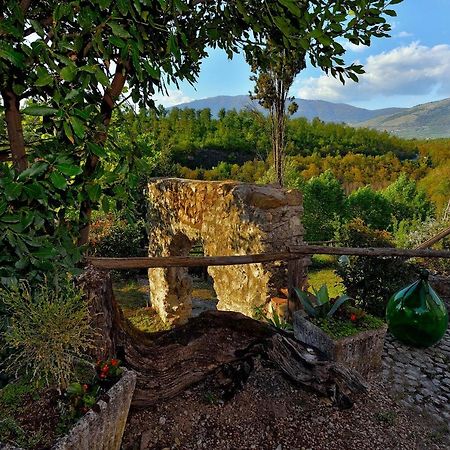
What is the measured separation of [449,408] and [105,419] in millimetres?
2916

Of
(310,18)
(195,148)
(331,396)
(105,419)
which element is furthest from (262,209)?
(195,148)

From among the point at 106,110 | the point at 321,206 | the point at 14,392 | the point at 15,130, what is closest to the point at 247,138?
the point at 321,206

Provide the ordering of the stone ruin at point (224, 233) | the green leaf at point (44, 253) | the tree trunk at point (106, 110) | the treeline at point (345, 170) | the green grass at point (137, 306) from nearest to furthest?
the green leaf at point (44, 253)
the tree trunk at point (106, 110)
the stone ruin at point (224, 233)
the green grass at point (137, 306)
the treeline at point (345, 170)

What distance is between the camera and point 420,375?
12.3 ft

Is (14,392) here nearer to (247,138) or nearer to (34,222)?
(34,222)

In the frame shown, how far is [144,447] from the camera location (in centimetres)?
253

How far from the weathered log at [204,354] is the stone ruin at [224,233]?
135 centimetres

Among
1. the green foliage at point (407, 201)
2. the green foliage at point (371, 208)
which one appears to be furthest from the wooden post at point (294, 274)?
the green foliage at point (407, 201)

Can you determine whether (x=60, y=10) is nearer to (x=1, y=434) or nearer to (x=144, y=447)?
(x=1, y=434)

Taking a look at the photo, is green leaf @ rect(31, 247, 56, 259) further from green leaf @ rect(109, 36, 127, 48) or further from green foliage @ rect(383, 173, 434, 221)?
green foliage @ rect(383, 173, 434, 221)

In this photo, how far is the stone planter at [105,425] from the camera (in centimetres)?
185

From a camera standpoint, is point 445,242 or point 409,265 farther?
point 445,242

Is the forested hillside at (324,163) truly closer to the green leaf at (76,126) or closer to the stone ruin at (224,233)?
the stone ruin at (224,233)

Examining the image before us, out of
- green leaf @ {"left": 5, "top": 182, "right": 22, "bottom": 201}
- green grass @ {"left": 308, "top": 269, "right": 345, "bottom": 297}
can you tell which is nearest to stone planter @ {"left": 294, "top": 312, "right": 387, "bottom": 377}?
green leaf @ {"left": 5, "top": 182, "right": 22, "bottom": 201}
